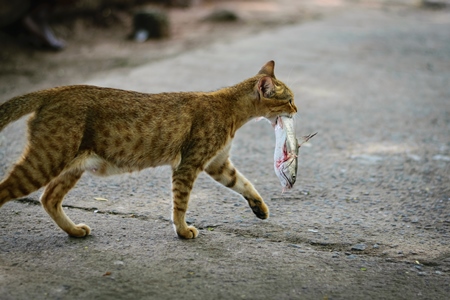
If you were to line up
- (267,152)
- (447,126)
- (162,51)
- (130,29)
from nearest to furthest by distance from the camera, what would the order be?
1. (267,152)
2. (447,126)
3. (162,51)
4. (130,29)

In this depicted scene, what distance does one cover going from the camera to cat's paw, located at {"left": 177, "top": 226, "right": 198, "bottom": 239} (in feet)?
13.1

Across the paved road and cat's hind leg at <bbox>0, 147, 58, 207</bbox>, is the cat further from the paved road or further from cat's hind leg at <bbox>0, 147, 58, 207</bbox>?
the paved road

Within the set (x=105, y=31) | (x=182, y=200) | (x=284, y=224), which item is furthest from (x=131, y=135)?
(x=105, y=31)

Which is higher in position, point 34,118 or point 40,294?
point 34,118

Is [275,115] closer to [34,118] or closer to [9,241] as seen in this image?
[34,118]

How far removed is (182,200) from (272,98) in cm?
96

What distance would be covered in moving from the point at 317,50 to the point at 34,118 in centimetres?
774

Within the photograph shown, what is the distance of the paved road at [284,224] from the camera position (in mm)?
3439

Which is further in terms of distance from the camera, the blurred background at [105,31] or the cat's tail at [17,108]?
the blurred background at [105,31]

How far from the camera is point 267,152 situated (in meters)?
5.98

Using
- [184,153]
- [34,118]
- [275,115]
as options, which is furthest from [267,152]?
[34,118]

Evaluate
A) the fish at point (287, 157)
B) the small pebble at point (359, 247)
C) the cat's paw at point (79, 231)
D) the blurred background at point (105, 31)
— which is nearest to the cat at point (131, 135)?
the cat's paw at point (79, 231)

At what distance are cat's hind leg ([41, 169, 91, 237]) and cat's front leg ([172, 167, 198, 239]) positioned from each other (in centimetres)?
57

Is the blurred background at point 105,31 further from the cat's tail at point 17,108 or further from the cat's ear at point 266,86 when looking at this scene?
the cat's ear at point 266,86
